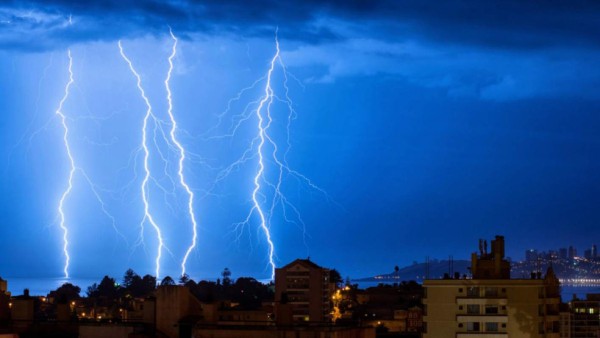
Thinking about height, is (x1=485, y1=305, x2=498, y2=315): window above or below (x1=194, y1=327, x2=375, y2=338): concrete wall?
above

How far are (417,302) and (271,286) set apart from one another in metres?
35.6

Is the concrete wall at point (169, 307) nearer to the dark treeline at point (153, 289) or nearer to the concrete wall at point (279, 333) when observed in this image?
the concrete wall at point (279, 333)

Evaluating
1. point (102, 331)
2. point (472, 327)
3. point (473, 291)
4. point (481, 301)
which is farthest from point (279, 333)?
point (481, 301)

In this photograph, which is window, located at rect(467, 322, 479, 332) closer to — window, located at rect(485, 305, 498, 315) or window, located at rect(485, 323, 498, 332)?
window, located at rect(485, 323, 498, 332)

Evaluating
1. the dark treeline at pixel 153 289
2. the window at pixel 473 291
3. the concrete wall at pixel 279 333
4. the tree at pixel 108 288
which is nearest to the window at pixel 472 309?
the window at pixel 473 291

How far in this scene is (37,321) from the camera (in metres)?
38.1

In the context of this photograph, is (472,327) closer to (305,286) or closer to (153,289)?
(305,286)

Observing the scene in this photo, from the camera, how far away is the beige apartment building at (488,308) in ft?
116

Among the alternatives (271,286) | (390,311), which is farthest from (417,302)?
(271,286)

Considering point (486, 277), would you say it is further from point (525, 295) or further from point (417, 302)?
point (417, 302)

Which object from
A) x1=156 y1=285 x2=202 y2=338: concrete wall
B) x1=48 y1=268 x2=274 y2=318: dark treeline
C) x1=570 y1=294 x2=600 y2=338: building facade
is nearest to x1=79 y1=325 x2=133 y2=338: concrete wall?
x1=156 y1=285 x2=202 y2=338: concrete wall

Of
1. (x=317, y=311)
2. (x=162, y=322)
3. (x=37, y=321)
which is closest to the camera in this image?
(x=162, y=322)

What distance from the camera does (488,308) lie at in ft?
117

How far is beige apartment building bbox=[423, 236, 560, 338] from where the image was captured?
35469 mm
